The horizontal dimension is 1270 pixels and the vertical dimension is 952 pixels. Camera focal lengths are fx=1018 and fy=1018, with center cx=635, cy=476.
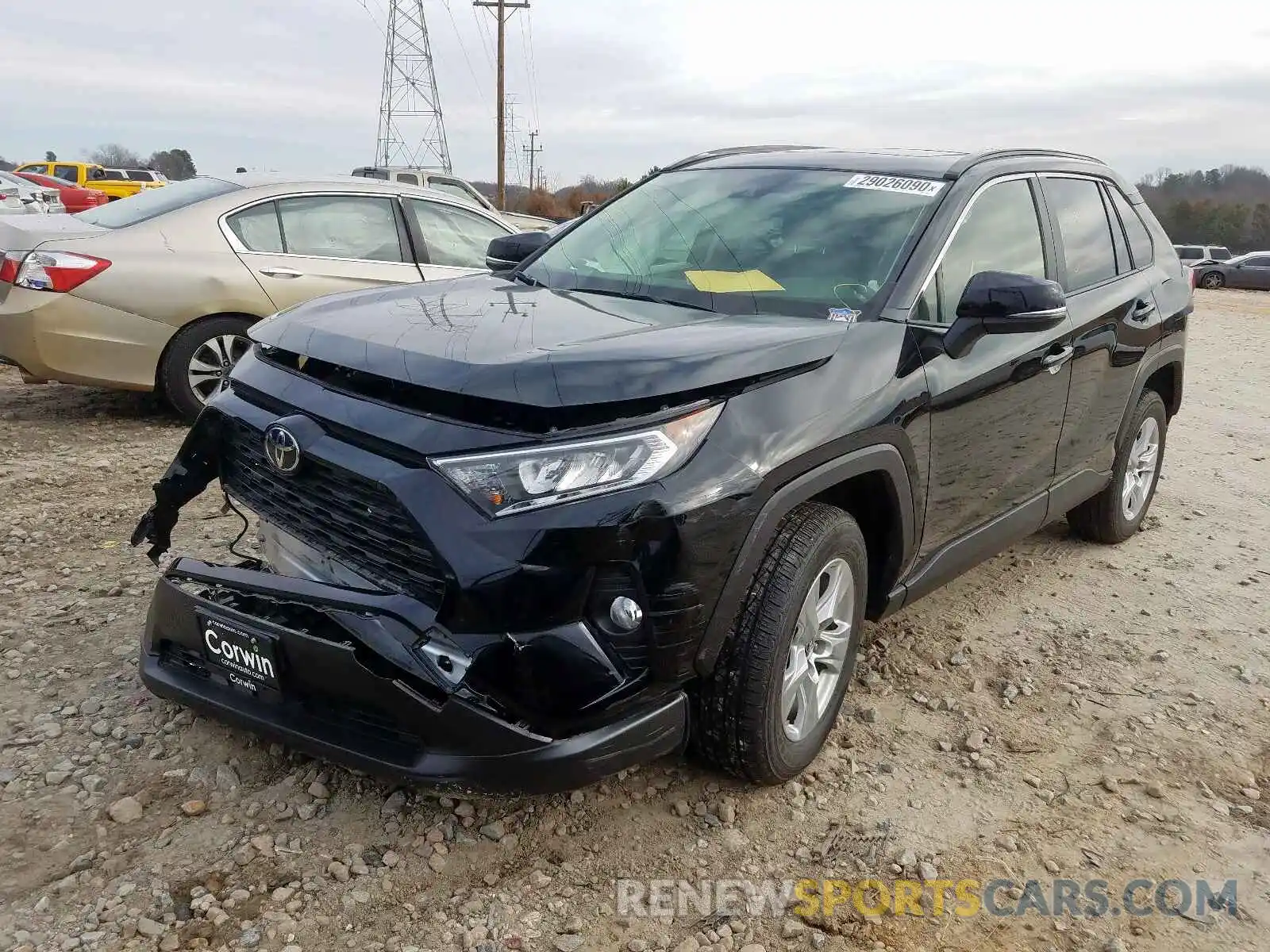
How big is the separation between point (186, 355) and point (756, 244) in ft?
13.0

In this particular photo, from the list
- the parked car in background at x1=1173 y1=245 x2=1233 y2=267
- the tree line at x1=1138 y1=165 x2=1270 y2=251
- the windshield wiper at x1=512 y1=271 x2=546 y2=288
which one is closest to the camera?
the windshield wiper at x1=512 y1=271 x2=546 y2=288

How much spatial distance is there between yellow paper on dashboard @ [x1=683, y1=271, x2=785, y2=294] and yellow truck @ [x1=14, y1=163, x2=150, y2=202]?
31074 millimetres

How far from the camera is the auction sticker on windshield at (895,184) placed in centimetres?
335

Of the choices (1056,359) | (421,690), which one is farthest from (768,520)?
(1056,359)

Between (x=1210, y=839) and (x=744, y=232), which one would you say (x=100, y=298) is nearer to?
(x=744, y=232)

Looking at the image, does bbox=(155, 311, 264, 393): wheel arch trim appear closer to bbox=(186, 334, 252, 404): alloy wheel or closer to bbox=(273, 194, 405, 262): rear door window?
bbox=(186, 334, 252, 404): alloy wheel

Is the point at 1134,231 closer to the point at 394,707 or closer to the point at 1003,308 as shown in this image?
the point at 1003,308

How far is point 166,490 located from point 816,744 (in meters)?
1.98

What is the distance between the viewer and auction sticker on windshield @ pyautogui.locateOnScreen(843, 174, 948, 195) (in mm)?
3352

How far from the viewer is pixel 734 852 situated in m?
2.59

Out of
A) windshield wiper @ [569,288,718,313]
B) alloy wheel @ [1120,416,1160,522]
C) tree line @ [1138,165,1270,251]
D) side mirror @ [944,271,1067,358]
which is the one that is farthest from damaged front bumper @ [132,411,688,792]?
tree line @ [1138,165,1270,251]

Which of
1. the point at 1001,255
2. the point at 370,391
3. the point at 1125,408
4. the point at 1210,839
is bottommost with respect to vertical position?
the point at 1210,839

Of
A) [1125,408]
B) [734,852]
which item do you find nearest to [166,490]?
[734,852]

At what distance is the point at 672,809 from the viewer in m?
2.74
